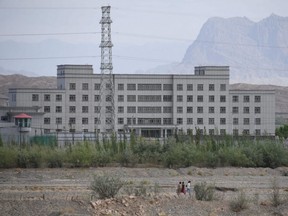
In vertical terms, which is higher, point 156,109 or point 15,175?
point 156,109

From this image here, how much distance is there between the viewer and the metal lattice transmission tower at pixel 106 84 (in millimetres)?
85812

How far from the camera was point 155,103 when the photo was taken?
98812mm

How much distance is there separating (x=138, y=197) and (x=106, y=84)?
6175cm

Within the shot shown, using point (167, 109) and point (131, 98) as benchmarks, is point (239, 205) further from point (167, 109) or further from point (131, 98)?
point (167, 109)

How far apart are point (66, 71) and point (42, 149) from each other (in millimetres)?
35243

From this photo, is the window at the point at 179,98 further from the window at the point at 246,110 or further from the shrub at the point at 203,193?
the shrub at the point at 203,193

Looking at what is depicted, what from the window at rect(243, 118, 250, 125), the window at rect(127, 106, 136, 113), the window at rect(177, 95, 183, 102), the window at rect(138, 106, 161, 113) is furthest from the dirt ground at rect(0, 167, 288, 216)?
the window at rect(243, 118, 250, 125)

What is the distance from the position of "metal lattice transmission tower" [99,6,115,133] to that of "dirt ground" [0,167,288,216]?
26.5 m

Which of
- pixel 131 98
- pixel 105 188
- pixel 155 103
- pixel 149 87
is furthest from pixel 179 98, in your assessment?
A: pixel 105 188

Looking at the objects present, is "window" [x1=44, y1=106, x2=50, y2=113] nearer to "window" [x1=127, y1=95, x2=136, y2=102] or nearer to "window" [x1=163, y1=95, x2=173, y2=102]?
"window" [x1=127, y1=95, x2=136, y2=102]

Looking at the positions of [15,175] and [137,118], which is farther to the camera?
[137,118]

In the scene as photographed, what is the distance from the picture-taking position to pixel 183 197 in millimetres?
36312

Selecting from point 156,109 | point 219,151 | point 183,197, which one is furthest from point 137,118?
point 183,197

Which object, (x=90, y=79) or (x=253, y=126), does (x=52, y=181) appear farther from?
(x=253, y=126)
